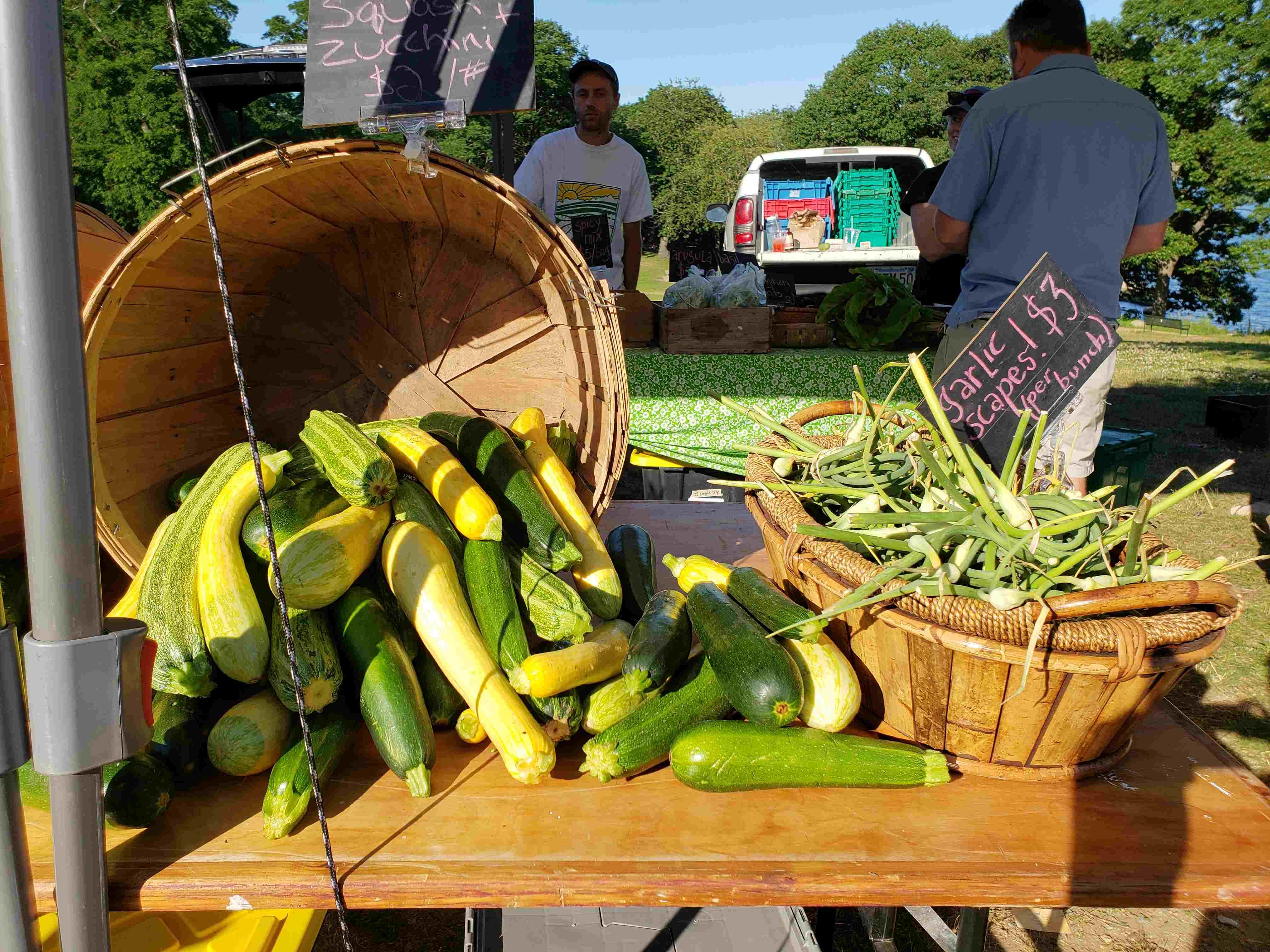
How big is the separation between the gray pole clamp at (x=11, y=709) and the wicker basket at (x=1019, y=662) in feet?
3.33

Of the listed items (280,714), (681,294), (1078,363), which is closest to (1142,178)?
(1078,363)

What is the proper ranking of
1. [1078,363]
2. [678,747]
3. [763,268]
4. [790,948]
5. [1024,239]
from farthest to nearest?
[763,268] < [1024,239] < [1078,363] < [790,948] < [678,747]

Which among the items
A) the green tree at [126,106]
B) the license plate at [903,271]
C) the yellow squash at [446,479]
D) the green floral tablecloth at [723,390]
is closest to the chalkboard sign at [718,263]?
the license plate at [903,271]

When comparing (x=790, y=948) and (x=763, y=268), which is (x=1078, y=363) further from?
(x=763, y=268)

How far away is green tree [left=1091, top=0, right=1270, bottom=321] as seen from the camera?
19.8 meters

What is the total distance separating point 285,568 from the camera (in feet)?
4.06

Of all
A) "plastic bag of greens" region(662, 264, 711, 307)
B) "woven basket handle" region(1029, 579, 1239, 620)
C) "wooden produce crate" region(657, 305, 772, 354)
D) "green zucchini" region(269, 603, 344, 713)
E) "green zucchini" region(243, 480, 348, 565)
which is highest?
"plastic bag of greens" region(662, 264, 711, 307)

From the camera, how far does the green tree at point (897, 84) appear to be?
38.8m

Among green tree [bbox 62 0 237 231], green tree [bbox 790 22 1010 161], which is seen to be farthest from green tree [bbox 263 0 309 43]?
green tree [bbox 790 22 1010 161]

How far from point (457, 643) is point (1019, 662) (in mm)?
791

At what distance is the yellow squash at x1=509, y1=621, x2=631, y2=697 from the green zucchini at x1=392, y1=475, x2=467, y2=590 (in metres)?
0.23

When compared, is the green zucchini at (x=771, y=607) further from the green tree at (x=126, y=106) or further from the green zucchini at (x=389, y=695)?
the green tree at (x=126, y=106)

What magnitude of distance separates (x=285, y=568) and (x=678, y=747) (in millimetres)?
638

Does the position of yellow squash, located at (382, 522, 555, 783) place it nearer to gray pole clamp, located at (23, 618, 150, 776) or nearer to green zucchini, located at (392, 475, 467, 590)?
green zucchini, located at (392, 475, 467, 590)
